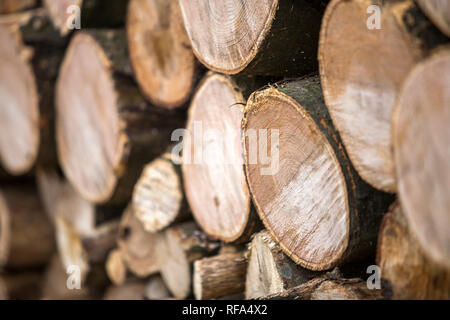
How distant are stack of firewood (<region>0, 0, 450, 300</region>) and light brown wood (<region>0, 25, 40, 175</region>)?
0.04 feet

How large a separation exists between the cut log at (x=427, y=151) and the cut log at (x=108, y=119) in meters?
1.23

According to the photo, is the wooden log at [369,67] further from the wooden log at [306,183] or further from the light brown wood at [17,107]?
the light brown wood at [17,107]

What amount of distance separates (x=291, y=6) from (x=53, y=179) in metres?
2.18

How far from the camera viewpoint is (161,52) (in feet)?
6.05

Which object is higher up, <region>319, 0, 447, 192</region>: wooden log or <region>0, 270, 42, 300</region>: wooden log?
<region>319, 0, 447, 192</region>: wooden log

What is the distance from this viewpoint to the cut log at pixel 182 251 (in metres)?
→ 1.80

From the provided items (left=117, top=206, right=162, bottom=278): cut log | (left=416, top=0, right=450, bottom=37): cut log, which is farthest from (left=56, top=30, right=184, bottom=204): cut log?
(left=416, top=0, right=450, bottom=37): cut log

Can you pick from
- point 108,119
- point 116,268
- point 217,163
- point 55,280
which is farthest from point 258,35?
point 55,280

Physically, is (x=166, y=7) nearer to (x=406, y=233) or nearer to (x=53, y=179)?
(x=406, y=233)

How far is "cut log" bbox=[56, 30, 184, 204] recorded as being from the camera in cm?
202

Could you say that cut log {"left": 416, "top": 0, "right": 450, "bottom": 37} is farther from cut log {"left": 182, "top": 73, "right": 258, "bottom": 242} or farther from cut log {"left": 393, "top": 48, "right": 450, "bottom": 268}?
cut log {"left": 182, "top": 73, "right": 258, "bottom": 242}

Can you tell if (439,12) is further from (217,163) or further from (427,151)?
(217,163)

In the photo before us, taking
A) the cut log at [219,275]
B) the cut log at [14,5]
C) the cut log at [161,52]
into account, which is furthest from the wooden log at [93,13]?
the cut log at [219,275]
